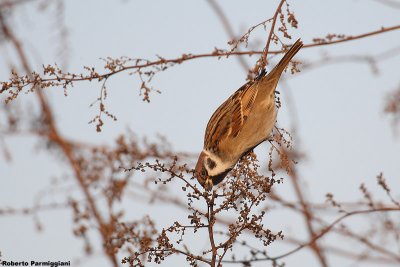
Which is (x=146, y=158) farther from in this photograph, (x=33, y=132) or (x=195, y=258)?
(x=195, y=258)

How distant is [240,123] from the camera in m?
4.57

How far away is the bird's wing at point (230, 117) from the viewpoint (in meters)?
4.51

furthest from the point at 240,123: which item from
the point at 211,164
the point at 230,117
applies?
the point at 211,164

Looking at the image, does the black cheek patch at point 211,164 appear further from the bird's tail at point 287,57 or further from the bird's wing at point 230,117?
the bird's tail at point 287,57

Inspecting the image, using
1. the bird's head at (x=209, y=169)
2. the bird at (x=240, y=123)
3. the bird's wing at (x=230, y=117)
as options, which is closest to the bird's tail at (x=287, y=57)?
the bird at (x=240, y=123)

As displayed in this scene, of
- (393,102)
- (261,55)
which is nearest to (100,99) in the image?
(261,55)

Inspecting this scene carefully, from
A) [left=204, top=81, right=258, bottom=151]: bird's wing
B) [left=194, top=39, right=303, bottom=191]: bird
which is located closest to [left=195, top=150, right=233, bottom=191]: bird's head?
[left=194, top=39, right=303, bottom=191]: bird

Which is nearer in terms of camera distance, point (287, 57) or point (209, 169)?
point (287, 57)

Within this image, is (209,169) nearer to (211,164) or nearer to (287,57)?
(211,164)

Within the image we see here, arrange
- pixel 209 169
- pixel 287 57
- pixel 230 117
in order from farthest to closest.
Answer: pixel 230 117
pixel 209 169
pixel 287 57

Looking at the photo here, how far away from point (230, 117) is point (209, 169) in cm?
57

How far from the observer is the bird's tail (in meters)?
3.70

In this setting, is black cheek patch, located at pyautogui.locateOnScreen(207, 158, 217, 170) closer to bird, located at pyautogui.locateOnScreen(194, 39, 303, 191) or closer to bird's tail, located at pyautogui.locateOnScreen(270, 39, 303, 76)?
bird, located at pyautogui.locateOnScreen(194, 39, 303, 191)

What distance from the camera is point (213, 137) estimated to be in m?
4.54
